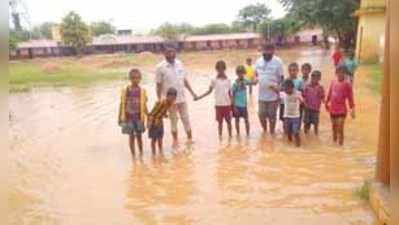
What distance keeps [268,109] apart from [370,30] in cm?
1837

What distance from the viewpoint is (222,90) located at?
29.6 ft

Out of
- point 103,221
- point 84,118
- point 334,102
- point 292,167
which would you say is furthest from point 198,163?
point 84,118

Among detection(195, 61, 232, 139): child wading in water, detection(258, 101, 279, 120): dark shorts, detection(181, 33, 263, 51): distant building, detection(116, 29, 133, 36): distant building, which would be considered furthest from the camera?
detection(116, 29, 133, 36): distant building

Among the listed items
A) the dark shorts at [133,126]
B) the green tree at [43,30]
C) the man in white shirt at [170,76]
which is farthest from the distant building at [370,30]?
the green tree at [43,30]

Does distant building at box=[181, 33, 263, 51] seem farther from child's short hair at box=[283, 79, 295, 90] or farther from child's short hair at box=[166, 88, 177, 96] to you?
child's short hair at box=[166, 88, 177, 96]

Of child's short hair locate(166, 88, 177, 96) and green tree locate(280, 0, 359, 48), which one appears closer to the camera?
child's short hair locate(166, 88, 177, 96)

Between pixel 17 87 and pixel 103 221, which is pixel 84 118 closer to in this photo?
pixel 103 221

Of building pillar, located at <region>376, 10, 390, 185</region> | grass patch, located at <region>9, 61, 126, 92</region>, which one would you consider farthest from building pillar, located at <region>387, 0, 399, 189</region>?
grass patch, located at <region>9, 61, 126, 92</region>

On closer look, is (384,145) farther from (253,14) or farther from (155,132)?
(253,14)

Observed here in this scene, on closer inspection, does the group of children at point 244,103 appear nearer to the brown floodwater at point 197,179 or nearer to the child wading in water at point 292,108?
the child wading in water at point 292,108

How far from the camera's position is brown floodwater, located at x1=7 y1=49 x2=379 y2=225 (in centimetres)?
563

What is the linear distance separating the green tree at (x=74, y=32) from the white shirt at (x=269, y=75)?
44.3 m

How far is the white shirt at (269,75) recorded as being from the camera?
888cm

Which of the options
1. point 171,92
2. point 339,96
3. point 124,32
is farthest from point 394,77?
point 124,32
